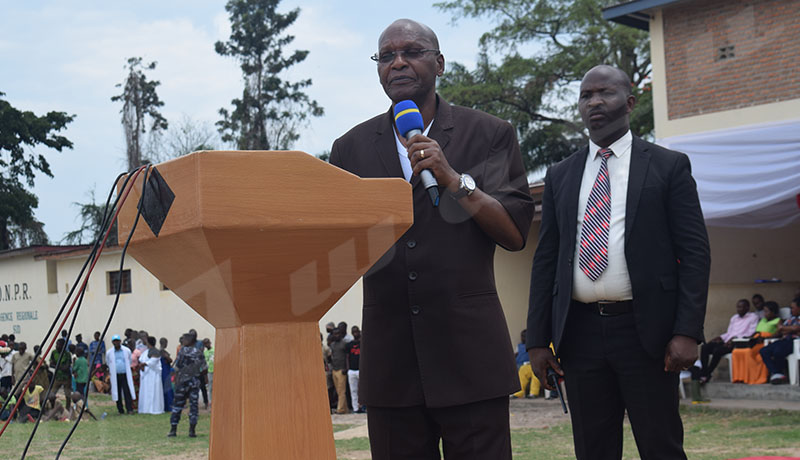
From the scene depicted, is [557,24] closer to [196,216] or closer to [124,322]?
[124,322]

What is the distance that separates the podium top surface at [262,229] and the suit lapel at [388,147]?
1.51 ft

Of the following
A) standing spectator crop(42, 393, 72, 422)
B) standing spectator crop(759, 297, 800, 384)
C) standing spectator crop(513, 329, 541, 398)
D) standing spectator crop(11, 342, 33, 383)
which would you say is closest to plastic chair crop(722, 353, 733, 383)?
standing spectator crop(759, 297, 800, 384)

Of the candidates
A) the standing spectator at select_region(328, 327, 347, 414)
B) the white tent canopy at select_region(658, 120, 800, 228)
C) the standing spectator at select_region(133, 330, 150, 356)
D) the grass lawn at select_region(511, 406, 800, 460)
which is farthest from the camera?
the standing spectator at select_region(133, 330, 150, 356)

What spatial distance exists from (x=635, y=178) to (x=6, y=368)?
700 inches

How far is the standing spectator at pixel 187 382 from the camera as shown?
1362 centimetres

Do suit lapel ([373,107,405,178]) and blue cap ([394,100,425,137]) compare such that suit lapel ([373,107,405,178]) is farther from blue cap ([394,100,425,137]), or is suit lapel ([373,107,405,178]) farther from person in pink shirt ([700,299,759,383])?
person in pink shirt ([700,299,759,383])

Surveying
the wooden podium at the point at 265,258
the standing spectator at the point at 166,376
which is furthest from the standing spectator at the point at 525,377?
the wooden podium at the point at 265,258

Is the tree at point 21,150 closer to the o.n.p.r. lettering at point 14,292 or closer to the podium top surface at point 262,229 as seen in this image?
the o.n.p.r. lettering at point 14,292

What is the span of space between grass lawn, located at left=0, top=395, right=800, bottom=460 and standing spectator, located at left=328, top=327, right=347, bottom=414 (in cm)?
215

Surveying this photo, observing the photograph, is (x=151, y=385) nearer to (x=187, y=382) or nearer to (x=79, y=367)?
(x=79, y=367)

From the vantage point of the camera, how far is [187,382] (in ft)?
45.5

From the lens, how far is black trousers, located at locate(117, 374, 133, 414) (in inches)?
730

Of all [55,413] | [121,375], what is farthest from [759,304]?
[121,375]

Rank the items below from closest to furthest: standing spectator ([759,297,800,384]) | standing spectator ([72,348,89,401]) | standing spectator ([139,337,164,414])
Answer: standing spectator ([759,297,800,384]), standing spectator ([72,348,89,401]), standing spectator ([139,337,164,414])
